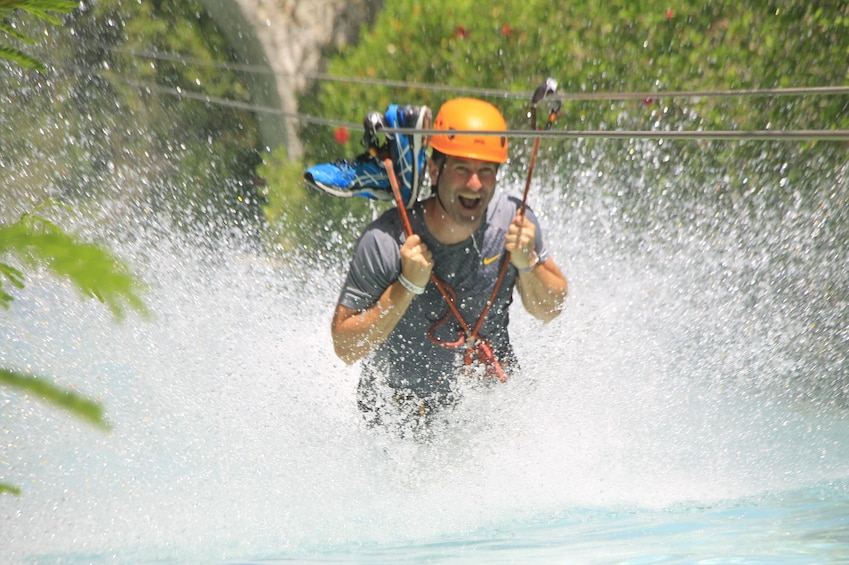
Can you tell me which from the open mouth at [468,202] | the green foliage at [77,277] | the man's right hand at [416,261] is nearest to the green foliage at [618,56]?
the open mouth at [468,202]

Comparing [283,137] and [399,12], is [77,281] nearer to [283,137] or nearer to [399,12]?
[399,12]

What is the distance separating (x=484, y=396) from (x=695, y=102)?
3.20 meters

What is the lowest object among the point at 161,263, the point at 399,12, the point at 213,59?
the point at 161,263

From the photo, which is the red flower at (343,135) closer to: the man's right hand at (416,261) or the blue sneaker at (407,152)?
the blue sneaker at (407,152)

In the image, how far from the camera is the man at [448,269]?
3.29 meters

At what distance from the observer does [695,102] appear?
614 centimetres

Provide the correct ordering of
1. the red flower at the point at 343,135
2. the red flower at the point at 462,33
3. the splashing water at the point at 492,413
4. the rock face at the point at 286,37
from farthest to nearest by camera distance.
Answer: the rock face at the point at 286,37
the red flower at the point at 343,135
the red flower at the point at 462,33
the splashing water at the point at 492,413

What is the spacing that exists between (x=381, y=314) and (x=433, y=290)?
0.87 ft

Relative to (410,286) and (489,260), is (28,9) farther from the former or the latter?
(489,260)

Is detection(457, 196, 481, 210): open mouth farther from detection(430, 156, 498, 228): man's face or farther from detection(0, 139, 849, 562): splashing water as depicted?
detection(0, 139, 849, 562): splashing water

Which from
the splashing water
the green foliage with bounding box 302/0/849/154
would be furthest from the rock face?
the splashing water

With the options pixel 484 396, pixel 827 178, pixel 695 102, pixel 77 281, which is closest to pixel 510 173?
pixel 695 102

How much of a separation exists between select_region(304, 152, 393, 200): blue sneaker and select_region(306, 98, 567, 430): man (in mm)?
11

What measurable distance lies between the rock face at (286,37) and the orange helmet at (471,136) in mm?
5415
